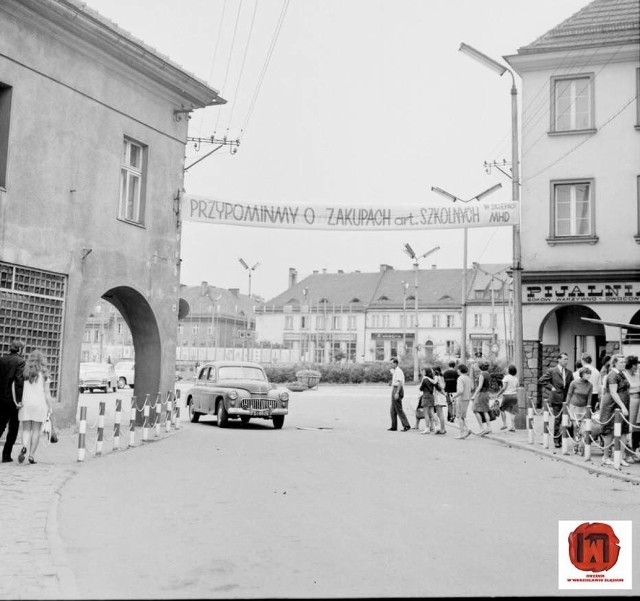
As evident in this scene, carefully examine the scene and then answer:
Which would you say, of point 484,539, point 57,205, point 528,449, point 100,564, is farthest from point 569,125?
point 100,564

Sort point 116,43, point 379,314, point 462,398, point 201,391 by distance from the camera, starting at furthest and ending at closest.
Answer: point 379,314, point 201,391, point 462,398, point 116,43

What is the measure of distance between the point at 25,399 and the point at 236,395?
869 centimetres

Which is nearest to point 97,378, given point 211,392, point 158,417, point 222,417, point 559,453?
point 211,392

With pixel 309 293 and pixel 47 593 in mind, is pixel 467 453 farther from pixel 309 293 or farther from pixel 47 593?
pixel 309 293

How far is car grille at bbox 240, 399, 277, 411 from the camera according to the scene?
20.5m

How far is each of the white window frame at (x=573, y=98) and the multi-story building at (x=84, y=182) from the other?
10.3 metres

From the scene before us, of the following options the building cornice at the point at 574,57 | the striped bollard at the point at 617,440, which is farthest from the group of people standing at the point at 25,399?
the building cornice at the point at 574,57

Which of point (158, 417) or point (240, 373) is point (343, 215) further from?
point (158, 417)

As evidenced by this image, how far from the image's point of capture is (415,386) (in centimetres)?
5416

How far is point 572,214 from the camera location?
24.5 metres

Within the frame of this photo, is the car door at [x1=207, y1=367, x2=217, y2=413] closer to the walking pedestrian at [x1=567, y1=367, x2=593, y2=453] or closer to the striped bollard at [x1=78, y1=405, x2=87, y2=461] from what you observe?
the striped bollard at [x1=78, y1=405, x2=87, y2=461]

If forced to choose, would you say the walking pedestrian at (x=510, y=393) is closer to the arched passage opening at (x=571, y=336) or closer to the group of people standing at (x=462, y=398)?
the group of people standing at (x=462, y=398)

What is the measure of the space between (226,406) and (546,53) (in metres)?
13.6

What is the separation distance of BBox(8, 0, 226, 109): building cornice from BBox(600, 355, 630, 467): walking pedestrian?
447 inches
